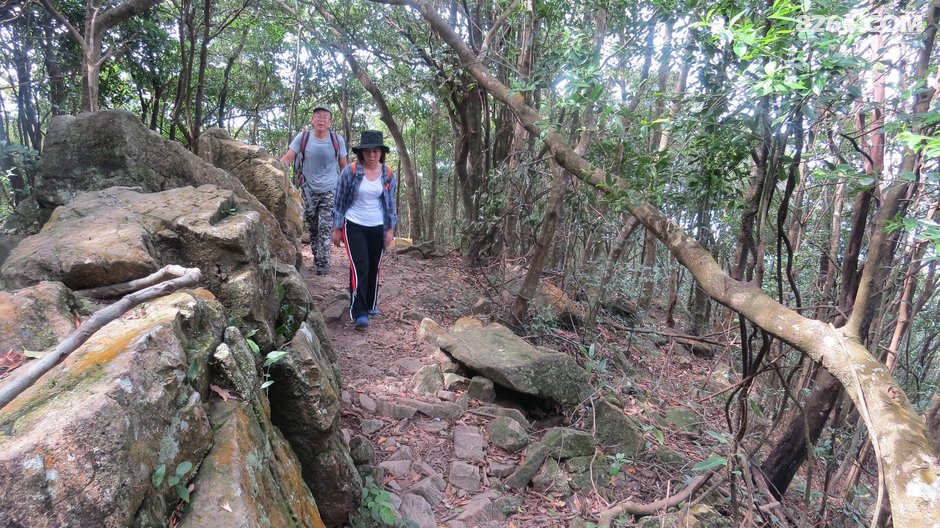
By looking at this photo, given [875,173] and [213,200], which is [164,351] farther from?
[875,173]

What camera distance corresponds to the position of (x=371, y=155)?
5.38 metres

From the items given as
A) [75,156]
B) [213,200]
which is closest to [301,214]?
[75,156]

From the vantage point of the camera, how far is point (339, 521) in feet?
A: 9.62

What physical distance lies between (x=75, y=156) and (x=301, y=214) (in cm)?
561

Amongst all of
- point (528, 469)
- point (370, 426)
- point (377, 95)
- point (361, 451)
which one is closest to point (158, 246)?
point (361, 451)

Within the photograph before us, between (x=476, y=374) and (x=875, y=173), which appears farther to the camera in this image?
(x=476, y=374)

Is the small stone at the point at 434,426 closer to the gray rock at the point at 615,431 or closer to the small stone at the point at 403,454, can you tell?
the small stone at the point at 403,454

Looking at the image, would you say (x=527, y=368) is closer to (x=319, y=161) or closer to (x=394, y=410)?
(x=394, y=410)

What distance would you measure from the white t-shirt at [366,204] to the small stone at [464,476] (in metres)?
2.79

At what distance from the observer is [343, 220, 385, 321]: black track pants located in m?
5.47

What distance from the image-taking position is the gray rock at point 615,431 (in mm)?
4270

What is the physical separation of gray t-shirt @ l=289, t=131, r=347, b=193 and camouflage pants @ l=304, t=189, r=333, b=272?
0.46ft

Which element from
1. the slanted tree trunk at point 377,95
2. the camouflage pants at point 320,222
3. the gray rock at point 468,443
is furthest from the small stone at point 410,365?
the slanted tree trunk at point 377,95

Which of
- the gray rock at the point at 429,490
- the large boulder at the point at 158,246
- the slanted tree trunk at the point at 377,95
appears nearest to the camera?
the large boulder at the point at 158,246
